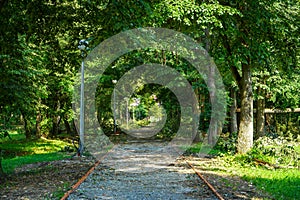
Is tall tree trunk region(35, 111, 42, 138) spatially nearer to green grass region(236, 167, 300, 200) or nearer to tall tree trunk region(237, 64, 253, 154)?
tall tree trunk region(237, 64, 253, 154)

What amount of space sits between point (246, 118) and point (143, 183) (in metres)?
6.37

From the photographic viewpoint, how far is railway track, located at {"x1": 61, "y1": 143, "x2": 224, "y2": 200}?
8578mm

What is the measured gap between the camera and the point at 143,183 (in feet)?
33.9

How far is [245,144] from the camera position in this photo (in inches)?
589

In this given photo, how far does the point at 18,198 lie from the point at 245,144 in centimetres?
937

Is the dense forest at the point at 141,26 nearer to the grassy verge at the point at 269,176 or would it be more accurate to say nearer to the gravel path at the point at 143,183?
the grassy verge at the point at 269,176

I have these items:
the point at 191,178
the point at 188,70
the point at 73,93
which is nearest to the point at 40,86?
the point at 73,93

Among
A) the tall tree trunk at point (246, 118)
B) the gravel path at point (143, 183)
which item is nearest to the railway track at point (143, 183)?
the gravel path at point (143, 183)

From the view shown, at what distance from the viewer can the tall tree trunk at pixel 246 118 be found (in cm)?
1498

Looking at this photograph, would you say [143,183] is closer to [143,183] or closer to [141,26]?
[143,183]

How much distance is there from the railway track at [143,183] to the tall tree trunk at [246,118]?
2.40 meters

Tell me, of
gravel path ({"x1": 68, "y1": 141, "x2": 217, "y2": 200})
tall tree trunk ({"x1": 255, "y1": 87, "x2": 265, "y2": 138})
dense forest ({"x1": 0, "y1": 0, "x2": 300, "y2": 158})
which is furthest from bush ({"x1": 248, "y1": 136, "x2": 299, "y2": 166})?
tall tree trunk ({"x1": 255, "y1": 87, "x2": 265, "y2": 138})

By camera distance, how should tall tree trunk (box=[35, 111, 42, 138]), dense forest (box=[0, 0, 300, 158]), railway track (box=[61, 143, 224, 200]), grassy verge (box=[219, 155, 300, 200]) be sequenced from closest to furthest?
1. railway track (box=[61, 143, 224, 200])
2. grassy verge (box=[219, 155, 300, 200])
3. dense forest (box=[0, 0, 300, 158])
4. tall tree trunk (box=[35, 111, 42, 138])

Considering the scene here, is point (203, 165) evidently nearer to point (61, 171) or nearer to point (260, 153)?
point (260, 153)
